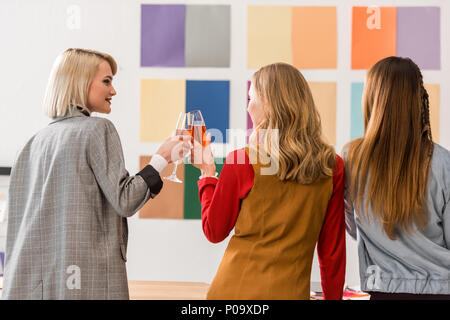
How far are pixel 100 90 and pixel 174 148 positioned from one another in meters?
0.28

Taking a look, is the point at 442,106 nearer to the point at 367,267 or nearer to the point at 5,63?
the point at 367,267

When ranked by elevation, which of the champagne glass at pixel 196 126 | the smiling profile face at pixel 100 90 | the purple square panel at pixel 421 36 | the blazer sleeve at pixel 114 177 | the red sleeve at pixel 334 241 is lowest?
the red sleeve at pixel 334 241

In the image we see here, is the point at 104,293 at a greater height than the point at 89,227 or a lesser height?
lesser

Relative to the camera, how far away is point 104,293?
1280mm

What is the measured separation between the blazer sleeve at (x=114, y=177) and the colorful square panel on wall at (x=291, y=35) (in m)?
1.05

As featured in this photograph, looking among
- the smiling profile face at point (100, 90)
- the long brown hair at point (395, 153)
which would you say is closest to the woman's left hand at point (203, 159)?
the smiling profile face at point (100, 90)

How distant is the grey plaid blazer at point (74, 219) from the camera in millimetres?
1260

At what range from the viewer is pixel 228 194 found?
127 cm

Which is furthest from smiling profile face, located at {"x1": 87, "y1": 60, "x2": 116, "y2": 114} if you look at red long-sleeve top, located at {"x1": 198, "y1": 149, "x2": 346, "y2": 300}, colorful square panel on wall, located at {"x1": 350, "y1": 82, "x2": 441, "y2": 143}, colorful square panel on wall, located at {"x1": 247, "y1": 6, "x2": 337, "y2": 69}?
colorful square panel on wall, located at {"x1": 350, "y1": 82, "x2": 441, "y2": 143}

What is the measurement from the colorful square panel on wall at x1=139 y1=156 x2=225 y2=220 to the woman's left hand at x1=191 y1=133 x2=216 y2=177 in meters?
0.72

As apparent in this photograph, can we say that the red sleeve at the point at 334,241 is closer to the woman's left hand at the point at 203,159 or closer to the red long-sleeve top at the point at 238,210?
the red long-sleeve top at the point at 238,210

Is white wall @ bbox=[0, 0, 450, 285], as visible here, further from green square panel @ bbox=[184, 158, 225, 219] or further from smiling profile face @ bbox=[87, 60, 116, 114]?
smiling profile face @ bbox=[87, 60, 116, 114]

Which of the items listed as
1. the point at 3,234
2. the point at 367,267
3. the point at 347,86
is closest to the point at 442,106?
the point at 347,86
